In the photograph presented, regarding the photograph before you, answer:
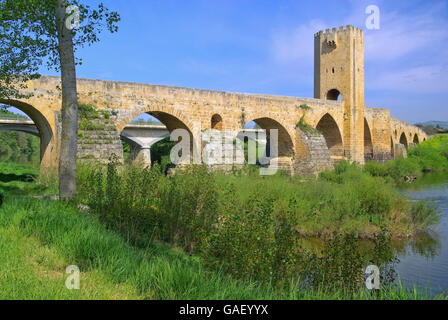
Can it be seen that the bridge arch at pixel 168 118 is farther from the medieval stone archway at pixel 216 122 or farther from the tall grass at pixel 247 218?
the tall grass at pixel 247 218

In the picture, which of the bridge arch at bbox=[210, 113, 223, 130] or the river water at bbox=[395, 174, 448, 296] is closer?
the river water at bbox=[395, 174, 448, 296]

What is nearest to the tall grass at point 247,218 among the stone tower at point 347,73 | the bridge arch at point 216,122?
the bridge arch at point 216,122

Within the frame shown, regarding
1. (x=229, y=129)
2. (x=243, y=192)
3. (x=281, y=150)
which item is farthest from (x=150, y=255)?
(x=281, y=150)

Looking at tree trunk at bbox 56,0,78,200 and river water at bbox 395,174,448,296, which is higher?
tree trunk at bbox 56,0,78,200

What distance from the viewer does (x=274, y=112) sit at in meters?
18.1

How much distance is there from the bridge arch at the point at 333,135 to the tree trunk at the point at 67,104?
18293 mm

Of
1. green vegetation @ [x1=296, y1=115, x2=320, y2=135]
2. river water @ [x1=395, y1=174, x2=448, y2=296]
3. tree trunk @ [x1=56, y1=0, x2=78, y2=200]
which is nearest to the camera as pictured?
tree trunk @ [x1=56, y1=0, x2=78, y2=200]

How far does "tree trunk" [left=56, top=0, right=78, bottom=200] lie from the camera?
20.7 ft

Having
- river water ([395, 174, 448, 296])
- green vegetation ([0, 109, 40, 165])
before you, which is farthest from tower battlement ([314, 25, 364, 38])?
green vegetation ([0, 109, 40, 165])

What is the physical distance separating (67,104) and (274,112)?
12.8 meters

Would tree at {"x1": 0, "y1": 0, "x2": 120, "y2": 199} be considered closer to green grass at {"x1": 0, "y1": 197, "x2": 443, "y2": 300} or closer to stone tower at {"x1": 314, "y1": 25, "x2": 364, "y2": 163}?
green grass at {"x1": 0, "y1": 197, "x2": 443, "y2": 300}

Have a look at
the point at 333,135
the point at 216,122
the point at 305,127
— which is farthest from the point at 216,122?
the point at 333,135

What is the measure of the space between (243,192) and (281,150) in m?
9.18

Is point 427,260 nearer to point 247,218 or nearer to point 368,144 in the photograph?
point 247,218
